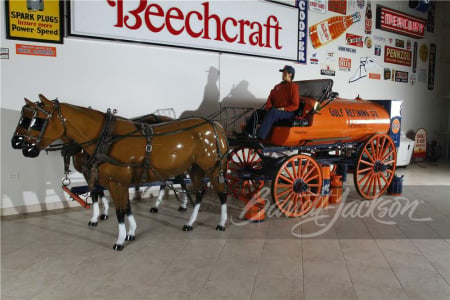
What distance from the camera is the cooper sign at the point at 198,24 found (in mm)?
5320

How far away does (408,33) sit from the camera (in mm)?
10109

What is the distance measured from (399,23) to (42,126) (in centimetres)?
931

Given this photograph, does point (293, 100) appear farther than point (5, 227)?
Yes

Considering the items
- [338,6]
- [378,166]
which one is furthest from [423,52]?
[378,166]

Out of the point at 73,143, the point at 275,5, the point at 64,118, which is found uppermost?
the point at 275,5

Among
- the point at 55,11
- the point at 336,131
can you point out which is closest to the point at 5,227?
the point at 55,11

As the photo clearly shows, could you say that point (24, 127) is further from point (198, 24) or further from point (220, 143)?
point (198, 24)

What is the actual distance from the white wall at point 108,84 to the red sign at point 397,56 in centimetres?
329

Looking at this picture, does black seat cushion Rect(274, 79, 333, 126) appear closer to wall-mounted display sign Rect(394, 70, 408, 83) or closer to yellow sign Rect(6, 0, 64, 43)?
yellow sign Rect(6, 0, 64, 43)

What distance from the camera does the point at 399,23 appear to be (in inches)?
383

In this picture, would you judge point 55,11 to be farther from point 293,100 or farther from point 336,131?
point 336,131

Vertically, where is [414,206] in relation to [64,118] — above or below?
below

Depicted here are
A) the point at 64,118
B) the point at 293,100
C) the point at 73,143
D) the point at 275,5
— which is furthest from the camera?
the point at 275,5

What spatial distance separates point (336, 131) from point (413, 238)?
1819mm
